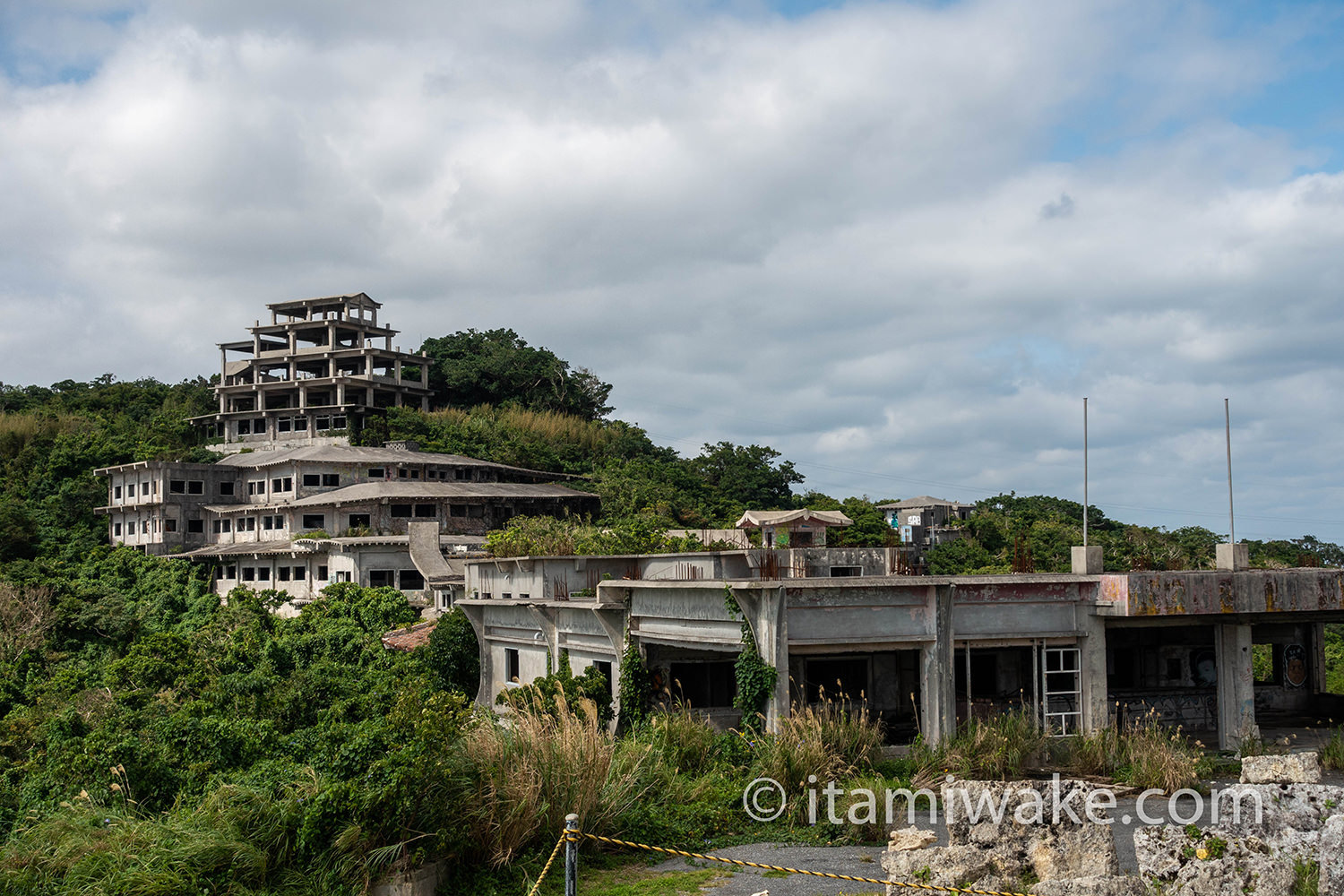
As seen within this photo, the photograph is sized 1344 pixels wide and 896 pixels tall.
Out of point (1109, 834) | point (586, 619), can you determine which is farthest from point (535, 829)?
point (586, 619)

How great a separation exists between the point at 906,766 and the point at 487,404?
6339cm

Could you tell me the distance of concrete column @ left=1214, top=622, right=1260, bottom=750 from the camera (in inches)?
779

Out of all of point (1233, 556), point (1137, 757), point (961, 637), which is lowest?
point (1137, 757)

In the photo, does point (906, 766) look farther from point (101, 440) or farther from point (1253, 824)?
point (101, 440)

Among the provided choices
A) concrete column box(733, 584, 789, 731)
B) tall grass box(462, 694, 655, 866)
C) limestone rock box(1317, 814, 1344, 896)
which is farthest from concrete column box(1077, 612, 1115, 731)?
limestone rock box(1317, 814, 1344, 896)

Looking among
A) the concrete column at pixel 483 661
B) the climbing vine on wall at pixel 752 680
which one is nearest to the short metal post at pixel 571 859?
the climbing vine on wall at pixel 752 680

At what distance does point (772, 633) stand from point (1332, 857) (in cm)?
919

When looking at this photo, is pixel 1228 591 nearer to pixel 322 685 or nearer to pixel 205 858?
pixel 205 858

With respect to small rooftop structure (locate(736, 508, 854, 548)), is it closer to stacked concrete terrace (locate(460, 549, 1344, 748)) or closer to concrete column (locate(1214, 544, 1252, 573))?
stacked concrete terrace (locate(460, 549, 1344, 748))

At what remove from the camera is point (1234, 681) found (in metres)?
20.0

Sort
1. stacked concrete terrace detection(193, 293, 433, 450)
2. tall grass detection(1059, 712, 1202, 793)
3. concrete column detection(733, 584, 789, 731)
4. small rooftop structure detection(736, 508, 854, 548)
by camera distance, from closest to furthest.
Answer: tall grass detection(1059, 712, 1202, 793), concrete column detection(733, 584, 789, 731), small rooftop structure detection(736, 508, 854, 548), stacked concrete terrace detection(193, 293, 433, 450)

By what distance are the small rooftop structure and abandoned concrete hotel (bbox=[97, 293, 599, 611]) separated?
8842mm

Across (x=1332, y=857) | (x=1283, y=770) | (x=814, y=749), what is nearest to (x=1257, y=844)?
(x=1332, y=857)

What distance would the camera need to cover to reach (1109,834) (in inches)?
413
